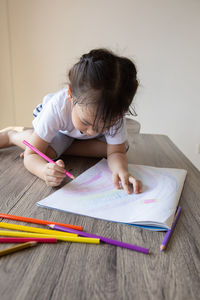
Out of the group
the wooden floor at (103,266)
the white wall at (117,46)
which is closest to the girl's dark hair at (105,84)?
the wooden floor at (103,266)

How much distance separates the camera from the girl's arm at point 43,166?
0.54m

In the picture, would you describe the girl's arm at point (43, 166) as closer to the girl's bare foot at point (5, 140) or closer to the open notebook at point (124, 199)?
the open notebook at point (124, 199)

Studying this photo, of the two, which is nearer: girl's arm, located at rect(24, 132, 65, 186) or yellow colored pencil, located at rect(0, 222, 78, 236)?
yellow colored pencil, located at rect(0, 222, 78, 236)

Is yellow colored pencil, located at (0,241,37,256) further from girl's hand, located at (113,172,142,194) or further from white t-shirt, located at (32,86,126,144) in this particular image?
white t-shirt, located at (32,86,126,144)

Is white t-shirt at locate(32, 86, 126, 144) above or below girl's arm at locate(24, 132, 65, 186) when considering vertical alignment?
above

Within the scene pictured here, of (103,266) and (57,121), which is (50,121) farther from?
(103,266)

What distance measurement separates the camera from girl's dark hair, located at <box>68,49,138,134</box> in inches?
20.1

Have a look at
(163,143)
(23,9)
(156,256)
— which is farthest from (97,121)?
(23,9)

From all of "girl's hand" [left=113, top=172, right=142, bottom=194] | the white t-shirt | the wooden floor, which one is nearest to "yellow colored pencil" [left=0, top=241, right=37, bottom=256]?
the wooden floor

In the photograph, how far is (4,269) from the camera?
295 mm

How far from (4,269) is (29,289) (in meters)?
0.05

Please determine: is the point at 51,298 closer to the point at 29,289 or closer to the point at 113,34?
the point at 29,289

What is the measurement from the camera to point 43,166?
0.60 metres

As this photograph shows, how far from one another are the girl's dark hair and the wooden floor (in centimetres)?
23
